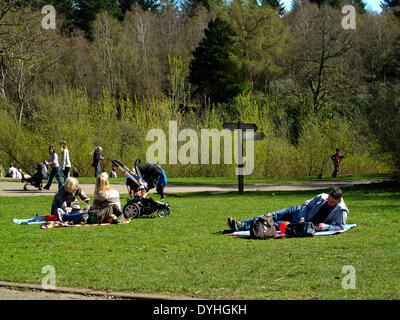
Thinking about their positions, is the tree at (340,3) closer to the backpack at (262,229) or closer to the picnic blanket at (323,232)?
the picnic blanket at (323,232)

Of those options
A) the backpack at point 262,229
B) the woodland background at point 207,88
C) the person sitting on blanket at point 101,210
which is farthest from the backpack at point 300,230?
the woodland background at point 207,88

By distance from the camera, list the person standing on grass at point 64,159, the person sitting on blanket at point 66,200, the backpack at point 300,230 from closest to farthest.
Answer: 1. the backpack at point 300,230
2. the person sitting on blanket at point 66,200
3. the person standing on grass at point 64,159

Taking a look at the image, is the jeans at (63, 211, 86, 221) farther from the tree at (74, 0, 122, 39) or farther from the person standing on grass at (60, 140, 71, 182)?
the tree at (74, 0, 122, 39)

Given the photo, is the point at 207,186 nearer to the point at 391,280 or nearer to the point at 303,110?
the point at 303,110

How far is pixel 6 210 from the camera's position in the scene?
16.7 metres

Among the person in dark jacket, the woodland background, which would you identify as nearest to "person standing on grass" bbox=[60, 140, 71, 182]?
the woodland background

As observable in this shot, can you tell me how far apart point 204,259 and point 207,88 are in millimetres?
53898

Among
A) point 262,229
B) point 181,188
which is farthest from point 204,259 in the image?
point 181,188

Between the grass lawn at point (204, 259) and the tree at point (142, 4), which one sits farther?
the tree at point (142, 4)

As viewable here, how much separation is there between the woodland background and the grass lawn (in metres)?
10.2

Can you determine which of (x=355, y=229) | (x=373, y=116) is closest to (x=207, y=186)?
(x=373, y=116)

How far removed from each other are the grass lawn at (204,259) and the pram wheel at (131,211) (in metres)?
0.34

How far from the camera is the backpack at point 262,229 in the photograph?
35.7 ft
